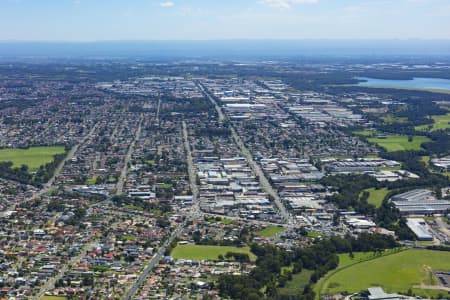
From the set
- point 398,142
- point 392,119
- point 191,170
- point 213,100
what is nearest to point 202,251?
point 191,170

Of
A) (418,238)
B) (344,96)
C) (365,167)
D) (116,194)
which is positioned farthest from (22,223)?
(344,96)

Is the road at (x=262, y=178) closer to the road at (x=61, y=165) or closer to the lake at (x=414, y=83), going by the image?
the road at (x=61, y=165)

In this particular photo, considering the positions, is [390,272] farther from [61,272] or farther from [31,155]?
[31,155]

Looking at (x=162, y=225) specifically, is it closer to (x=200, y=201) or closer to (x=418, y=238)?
(x=200, y=201)

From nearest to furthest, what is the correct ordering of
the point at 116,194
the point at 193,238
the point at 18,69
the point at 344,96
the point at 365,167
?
the point at 193,238
the point at 116,194
the point at 365,167
the point at 344,96
the point at 18,69

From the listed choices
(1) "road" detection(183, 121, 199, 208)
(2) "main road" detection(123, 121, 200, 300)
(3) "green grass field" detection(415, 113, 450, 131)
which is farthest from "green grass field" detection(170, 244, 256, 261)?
(3) "green grass field" detection(415, 113, 450, 131)
